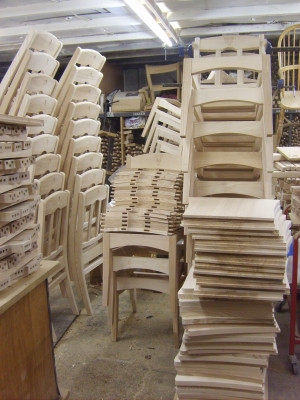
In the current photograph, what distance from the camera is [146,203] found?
3.04 m

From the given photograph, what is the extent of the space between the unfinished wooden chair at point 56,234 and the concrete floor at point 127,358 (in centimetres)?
37

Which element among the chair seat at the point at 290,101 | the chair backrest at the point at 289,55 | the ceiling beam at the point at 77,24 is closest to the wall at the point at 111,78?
the ceiling beam at the point at 77,24

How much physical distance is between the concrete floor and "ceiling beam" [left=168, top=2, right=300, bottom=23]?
12.2 feet

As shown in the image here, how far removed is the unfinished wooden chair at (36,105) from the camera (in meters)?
2.88

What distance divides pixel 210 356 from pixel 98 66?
9.49 feet

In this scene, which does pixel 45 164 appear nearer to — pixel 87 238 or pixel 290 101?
pixel 87 238

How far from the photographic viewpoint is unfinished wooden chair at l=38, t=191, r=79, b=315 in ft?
9.93

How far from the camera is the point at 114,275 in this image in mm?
3070

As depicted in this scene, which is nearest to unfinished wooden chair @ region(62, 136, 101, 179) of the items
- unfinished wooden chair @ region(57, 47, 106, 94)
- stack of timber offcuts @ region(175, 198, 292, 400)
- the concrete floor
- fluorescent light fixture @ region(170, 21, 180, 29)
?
unfinished wooden chair @ region(57, 47, 106, 94)

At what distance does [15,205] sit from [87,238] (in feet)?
5.65

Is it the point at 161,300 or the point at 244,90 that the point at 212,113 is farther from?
the point at 161,300

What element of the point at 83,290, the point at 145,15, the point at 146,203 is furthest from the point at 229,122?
the point at 145,15

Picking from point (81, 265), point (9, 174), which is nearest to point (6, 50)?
point (81, 265)

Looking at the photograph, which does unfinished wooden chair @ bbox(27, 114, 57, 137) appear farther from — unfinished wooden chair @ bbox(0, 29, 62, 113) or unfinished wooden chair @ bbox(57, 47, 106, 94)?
unfinished wooden chair @ bbox(57, 47, 106, 94)
